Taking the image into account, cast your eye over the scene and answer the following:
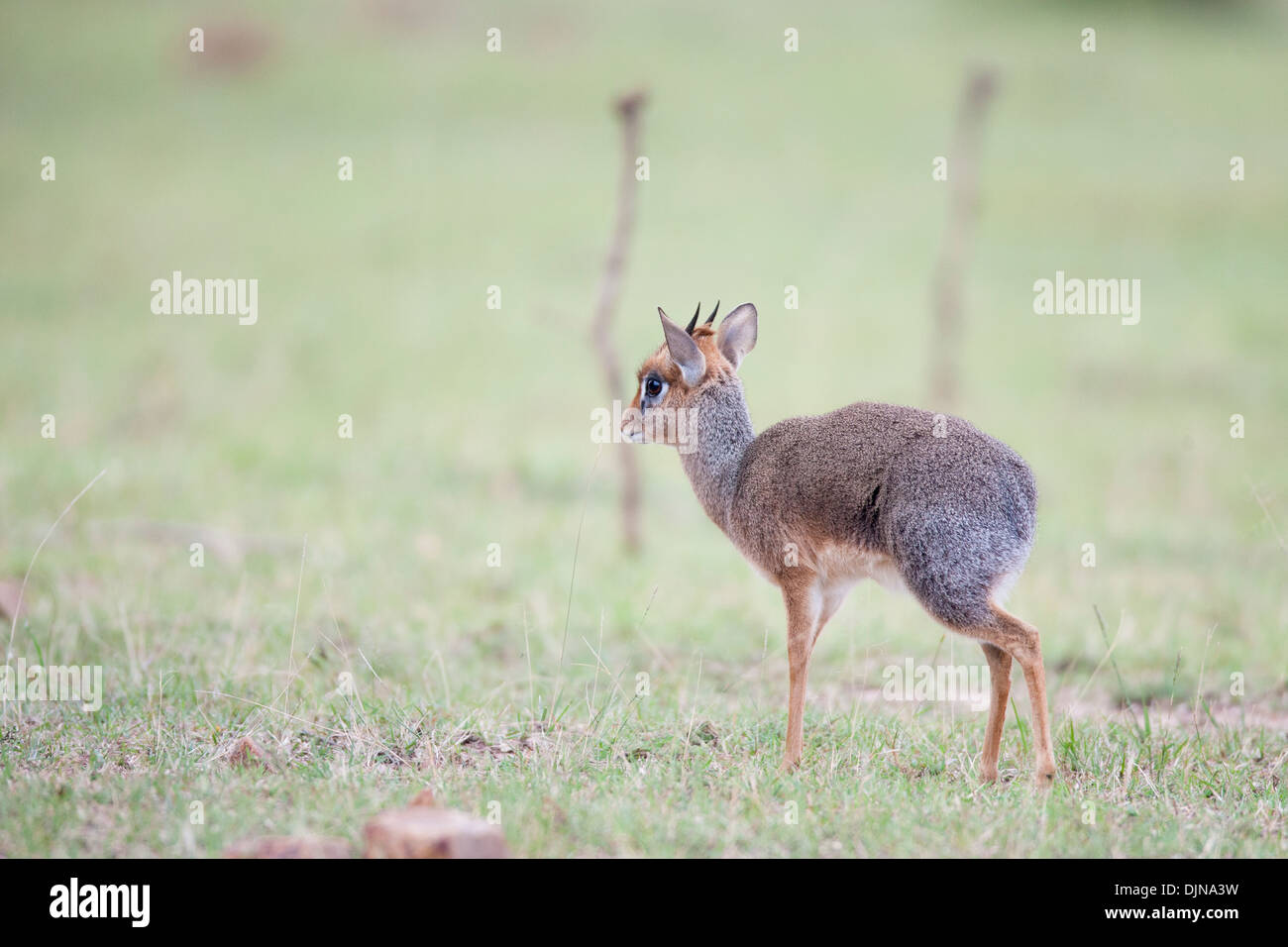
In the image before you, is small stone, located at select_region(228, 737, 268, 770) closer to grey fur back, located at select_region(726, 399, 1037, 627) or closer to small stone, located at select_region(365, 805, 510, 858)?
small stone, located at select_region(365, 805, 510, 858)

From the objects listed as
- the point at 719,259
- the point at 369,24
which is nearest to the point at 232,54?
the point at 369,24

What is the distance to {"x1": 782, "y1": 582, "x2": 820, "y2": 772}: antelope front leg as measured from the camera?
223 inches

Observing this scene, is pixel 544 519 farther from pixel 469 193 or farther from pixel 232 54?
pixel 232 54

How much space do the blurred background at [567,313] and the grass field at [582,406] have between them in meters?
0.09

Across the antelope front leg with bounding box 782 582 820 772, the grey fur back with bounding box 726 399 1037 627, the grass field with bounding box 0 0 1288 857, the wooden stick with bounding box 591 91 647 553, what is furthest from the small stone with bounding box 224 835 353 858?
the wooden stick with bounding box 591 91 647 553

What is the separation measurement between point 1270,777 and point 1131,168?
932 inches

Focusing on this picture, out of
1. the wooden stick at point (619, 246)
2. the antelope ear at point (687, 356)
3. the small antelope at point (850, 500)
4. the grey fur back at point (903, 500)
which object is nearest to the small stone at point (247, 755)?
the small antelope at point (850, 500)

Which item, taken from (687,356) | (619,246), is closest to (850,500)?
(687,356)

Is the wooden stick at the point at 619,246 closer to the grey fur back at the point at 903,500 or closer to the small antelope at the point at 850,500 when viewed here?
the small antelope at the point at 850,500

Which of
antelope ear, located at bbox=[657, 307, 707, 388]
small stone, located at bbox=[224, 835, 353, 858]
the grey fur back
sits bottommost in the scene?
small stone, located at bbox=[224, 835, 353, 858]

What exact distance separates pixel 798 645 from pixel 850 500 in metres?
0.69

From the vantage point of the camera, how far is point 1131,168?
88.7ft

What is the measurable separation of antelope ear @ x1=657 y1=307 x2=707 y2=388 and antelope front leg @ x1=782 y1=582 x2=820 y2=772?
1110mm

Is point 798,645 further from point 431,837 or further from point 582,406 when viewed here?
point 582,406
